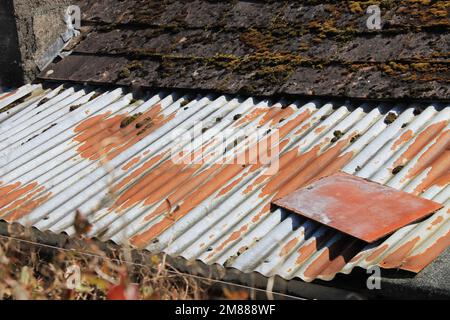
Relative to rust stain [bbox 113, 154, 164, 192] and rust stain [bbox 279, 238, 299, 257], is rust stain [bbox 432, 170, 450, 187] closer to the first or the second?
rust stain [bbox 279, 238, 299, 257]

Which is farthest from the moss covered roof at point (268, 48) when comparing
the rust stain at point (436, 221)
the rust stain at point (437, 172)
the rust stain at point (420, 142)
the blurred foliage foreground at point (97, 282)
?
the blurred foliage foreground at point (97, 282)

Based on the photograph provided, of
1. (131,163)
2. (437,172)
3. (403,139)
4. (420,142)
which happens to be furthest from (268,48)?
(437,172)

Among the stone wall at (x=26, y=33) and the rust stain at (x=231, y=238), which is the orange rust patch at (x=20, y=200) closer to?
the rust stain at (x=231, y=238)

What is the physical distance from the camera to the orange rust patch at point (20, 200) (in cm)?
505

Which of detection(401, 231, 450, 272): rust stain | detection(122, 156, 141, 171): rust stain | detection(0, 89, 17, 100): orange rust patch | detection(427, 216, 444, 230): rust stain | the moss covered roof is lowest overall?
detection(401, 231, 450, 272): rust stain

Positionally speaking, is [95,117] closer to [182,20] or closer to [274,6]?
[182,20]

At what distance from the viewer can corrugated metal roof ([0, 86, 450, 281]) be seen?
407 cm

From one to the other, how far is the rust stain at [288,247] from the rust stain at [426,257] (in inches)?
27.5

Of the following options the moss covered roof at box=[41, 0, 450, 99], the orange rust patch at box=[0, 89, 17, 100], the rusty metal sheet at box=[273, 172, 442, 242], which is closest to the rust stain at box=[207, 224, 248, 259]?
the rusty metal sheet at box=[273, 172, 442, 242]

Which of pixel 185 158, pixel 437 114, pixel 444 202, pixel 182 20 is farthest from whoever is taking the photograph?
pixel 182 20

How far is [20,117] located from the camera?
6.64 m
